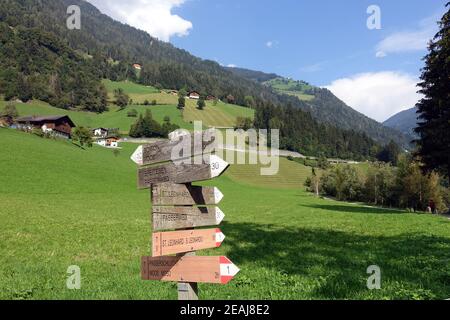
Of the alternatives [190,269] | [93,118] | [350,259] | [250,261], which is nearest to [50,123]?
[93,118]

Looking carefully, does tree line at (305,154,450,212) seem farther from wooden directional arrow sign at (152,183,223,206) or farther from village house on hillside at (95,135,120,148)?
village house on hillside at (95,135,120,148)

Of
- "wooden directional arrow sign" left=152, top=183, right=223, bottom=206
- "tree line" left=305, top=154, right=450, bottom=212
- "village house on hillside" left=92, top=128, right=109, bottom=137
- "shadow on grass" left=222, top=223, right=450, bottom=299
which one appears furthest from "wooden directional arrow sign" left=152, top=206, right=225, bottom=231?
"village house on hillside" left=92, top=128, right=109, bottom=137

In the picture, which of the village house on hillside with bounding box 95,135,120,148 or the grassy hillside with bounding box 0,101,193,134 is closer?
the village house on hillside with bounding box 95,135,120,148

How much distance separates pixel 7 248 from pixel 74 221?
374 inches

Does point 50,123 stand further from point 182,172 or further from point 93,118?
point 182,172

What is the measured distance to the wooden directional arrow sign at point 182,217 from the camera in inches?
271

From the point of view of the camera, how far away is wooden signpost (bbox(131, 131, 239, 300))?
261 inches

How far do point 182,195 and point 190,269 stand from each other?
1.29m

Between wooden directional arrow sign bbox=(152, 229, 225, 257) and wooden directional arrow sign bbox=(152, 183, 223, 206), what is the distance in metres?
0.55

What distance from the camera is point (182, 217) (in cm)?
709

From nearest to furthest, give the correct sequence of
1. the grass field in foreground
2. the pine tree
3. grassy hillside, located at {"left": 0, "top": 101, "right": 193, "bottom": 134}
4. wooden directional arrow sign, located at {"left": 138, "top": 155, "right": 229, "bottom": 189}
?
1. wooden directional arrow sign, located at {"left": 138, "top": 155, "right": 229, "bottom": 189}
2. the grass field in foreground
3. the pine tree
4. grassy hillside, located at {"left": 0, "top": 101, "right": 193, "bottom": 134}

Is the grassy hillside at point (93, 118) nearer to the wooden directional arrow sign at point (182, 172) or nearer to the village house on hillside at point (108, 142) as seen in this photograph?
the village house on hillside at point (108, 142)

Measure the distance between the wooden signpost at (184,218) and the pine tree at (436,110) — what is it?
1320 inches

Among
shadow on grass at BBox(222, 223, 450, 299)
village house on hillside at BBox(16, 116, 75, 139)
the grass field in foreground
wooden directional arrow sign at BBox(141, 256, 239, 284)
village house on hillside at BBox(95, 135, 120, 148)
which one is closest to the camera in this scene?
wooden directional arrow sign at BBox(141, 256, 239, 284)
